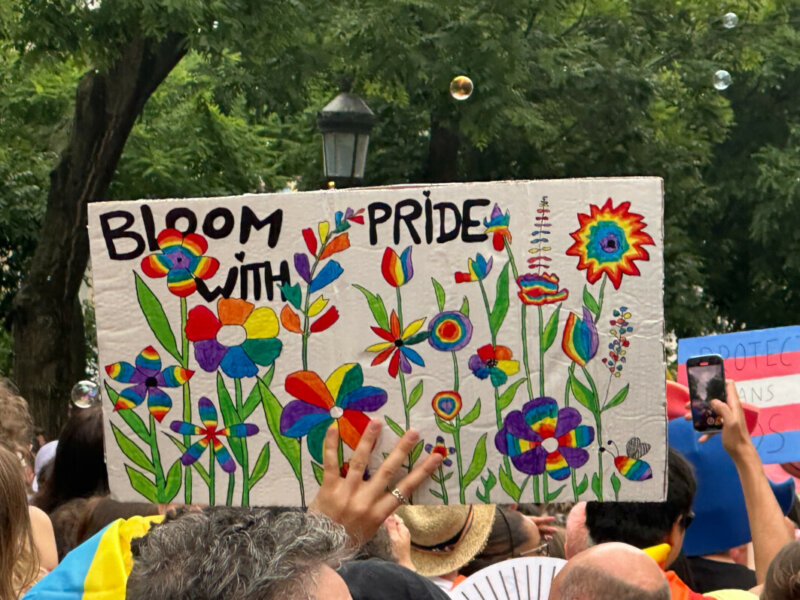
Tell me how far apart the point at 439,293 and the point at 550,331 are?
9.9 inches

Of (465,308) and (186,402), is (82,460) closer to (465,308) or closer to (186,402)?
(186,402)

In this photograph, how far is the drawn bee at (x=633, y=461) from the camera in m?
2.80

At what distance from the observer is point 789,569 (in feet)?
8.96

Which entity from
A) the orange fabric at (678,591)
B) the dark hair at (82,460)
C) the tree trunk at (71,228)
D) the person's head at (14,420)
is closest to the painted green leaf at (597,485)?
the orange fabric at (678,591)

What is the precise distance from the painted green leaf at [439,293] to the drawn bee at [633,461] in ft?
1.51

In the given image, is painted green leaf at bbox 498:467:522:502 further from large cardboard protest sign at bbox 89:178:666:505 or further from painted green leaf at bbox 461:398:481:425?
painted green leaf at bbox 461:398:481:425

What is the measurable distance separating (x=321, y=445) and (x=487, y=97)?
9.53 m

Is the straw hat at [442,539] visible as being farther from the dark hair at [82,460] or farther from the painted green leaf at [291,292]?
the painted green leaf at [291,292]

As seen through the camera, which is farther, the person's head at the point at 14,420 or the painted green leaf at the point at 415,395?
Result: the person's head at the point at 14,420

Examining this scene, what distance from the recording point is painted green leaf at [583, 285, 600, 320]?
2.80 metres

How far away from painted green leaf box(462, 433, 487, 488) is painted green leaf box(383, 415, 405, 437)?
0.16 m

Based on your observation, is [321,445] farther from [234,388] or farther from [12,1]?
[12,1]

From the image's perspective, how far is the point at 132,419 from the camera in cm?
286

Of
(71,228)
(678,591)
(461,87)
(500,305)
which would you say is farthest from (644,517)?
(71,228)
